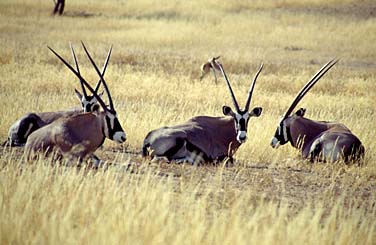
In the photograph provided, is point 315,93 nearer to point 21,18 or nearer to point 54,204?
point 54,204

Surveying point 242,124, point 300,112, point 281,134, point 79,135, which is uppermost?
point 300,112

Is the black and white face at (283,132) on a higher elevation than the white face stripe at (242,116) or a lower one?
lower

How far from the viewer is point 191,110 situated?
1518cm

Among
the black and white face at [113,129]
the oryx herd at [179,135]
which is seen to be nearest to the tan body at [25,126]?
the oryx herd at [179,135]

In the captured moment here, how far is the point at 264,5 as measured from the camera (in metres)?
49.3

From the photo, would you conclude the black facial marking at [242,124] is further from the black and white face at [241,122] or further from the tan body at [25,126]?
the tan body at [25,126]

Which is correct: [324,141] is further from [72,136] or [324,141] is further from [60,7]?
[60,7]

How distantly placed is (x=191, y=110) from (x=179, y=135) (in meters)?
5.25

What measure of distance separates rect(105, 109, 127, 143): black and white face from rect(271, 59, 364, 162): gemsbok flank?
105 inches

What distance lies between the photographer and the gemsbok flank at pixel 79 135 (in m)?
9.21

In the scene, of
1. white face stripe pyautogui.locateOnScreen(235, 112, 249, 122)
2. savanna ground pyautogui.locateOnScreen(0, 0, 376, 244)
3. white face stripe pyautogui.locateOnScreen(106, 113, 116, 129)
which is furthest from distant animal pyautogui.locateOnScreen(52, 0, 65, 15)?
white face stripe pyautogui.locateOnScreen(106, 113, 116, 129)

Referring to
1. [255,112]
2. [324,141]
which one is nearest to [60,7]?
[255,112]

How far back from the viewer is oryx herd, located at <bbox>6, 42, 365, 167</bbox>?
366 inches

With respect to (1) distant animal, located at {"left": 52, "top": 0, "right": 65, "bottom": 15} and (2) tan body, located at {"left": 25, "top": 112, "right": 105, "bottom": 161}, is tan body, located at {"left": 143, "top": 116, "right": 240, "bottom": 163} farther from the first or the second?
(1) distant animal, located at {"left": 52, "top": 0, "right": 65, "bottom": 15}
